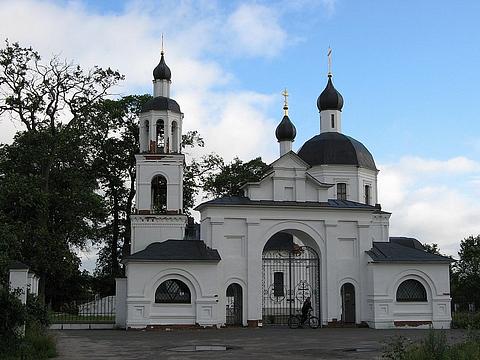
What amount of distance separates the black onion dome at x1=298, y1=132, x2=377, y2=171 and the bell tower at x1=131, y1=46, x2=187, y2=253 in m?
10.9

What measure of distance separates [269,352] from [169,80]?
884 inches

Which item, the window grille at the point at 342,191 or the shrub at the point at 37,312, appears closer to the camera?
the shrub at the point at 37,312

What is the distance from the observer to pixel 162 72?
37.6m

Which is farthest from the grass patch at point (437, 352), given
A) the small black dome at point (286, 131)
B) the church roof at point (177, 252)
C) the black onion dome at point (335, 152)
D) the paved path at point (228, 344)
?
the small black dome at point (286, 131)

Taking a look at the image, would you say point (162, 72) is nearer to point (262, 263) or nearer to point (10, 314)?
point (262, 263)

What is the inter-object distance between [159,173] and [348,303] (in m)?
11.9

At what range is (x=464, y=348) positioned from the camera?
13914 millimetres

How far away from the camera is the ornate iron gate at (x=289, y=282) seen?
108 feet

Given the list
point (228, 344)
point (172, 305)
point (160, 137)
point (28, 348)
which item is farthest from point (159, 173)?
point (28, 348)

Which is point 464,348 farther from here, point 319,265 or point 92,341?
point 319,265

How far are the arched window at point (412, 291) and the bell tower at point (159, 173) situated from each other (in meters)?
11.6

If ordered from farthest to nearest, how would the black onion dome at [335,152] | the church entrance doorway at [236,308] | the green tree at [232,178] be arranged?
1. the green tree at [232,178]
2. the black onion dome at [335,152]
3. the church entrance doorway at [236,308]

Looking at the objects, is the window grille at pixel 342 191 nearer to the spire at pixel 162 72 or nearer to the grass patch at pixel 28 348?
the spire at pixel 162 72

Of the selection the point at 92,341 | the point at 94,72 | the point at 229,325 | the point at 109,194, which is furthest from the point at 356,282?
the point at 109,194
